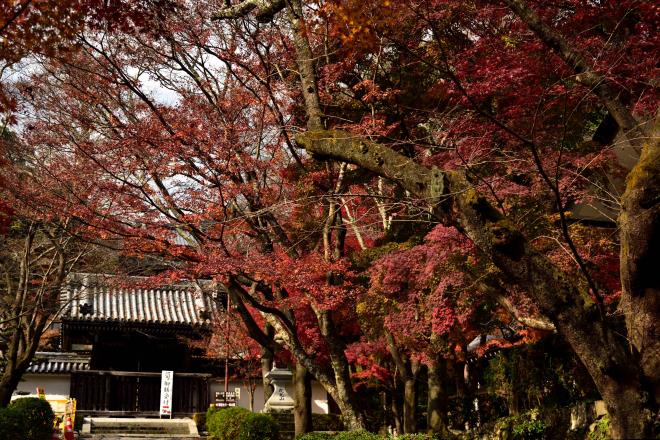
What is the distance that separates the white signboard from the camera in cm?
2227

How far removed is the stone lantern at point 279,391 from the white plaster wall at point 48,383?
11693 mm

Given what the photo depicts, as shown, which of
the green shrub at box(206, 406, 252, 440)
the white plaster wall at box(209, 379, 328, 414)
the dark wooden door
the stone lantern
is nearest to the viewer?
the green shrub at box(206, 406, 252, 440)

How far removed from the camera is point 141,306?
25203 millimetres

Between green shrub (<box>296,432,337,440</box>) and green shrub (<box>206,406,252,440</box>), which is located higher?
green shrub (<box>206,406,252,440</box>)

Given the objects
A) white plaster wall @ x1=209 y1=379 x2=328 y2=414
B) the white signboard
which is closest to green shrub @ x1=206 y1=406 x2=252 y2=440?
the white signboard

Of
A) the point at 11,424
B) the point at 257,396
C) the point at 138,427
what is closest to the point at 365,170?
the point at 11,424

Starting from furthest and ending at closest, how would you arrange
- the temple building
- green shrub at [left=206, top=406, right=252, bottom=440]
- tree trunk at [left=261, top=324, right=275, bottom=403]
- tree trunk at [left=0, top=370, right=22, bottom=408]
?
the temple building → tree trunk at [left=261, top=324, right=275, bottom=403] → green shrub at [left=206, top=406, right=252, bottom=440] → tree trunk at [left=0, top=370, right=22, bottom=408]

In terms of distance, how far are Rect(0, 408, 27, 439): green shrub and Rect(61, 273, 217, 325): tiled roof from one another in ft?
28.9

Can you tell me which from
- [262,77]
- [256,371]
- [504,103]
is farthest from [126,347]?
[504,103]

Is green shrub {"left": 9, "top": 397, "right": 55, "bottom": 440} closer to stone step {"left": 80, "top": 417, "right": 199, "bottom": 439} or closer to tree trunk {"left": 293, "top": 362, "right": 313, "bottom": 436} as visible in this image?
stone step {"left": 80, "top": 417, "right": 199, "bottom": 439}

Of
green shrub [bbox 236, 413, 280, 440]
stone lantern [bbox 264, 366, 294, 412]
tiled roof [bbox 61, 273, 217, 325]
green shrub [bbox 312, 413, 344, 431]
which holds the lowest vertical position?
green shrub [bbox 236, 413, 280, 440]

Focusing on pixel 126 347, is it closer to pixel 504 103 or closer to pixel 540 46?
pixel 504 103

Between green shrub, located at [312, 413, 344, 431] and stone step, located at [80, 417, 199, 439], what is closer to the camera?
stone step, located at [80, 417, 199, 439]

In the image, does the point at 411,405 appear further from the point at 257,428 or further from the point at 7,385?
the point at 7,385
